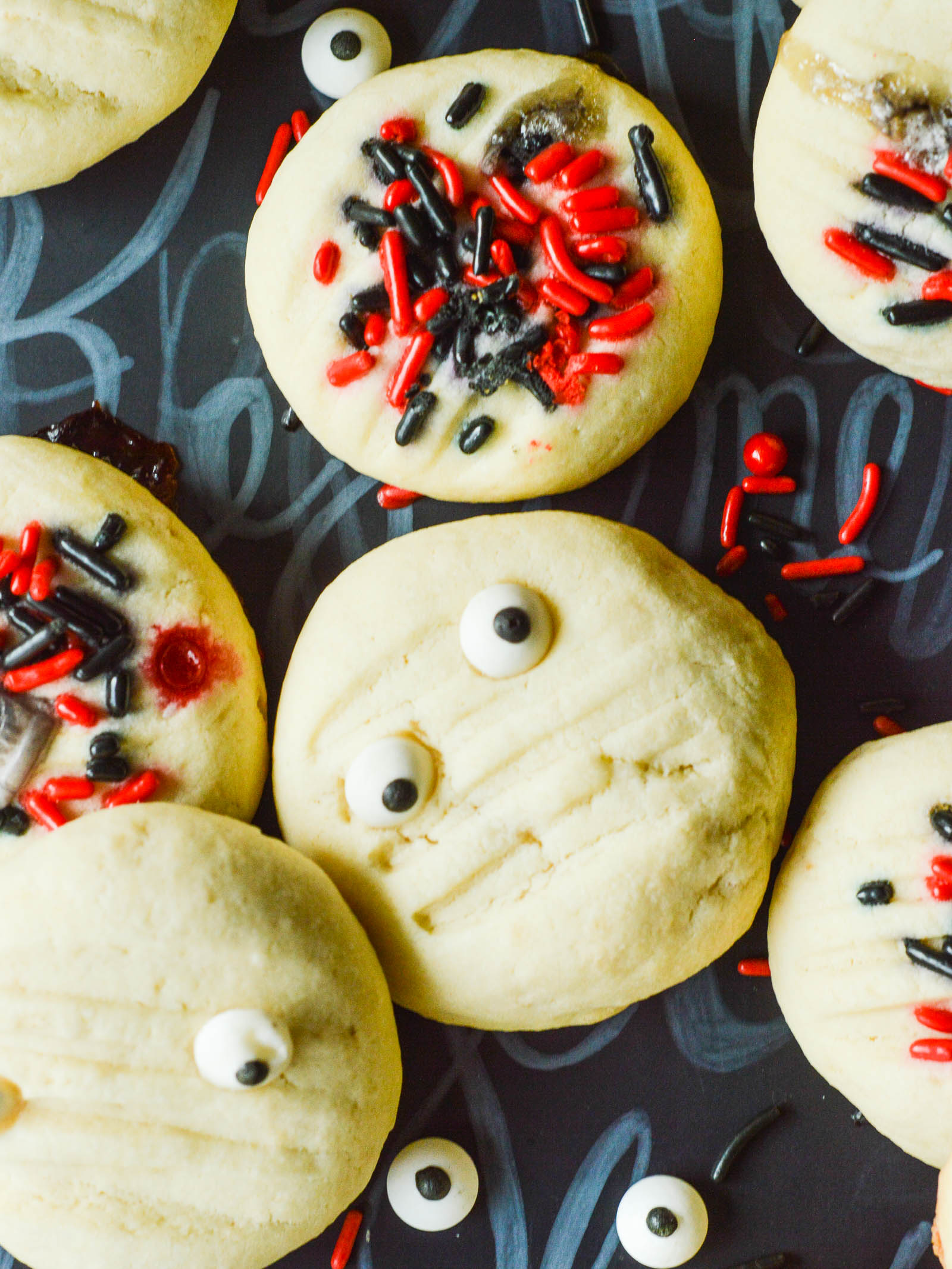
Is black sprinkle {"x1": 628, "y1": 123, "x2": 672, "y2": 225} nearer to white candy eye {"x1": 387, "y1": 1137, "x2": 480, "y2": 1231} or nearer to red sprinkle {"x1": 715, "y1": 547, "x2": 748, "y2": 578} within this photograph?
red sprinkle {"x1": 715, "y1": 547, "x2": 748, "y2": 578}

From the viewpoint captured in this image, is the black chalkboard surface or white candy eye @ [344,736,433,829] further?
the black chalkboard surface

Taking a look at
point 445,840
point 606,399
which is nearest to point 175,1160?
point 445,840

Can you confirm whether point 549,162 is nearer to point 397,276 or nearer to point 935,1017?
point 397,276

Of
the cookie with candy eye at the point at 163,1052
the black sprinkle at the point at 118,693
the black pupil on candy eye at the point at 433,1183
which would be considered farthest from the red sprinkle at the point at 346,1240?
the black sprinkle at the point at 118,693

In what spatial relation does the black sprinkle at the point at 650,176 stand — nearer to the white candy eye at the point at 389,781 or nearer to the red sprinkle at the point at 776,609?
the red sprinkle at the point at 776,609

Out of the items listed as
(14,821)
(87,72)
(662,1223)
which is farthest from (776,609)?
(87,72)

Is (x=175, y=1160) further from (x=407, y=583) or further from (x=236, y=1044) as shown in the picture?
(x=407, y=583)

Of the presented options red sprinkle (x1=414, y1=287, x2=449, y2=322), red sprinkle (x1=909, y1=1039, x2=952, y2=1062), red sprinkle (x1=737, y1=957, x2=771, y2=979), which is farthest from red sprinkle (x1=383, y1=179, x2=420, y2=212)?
red sprinkle (x1=909, y1=1039, x2=952, y2=1062)
